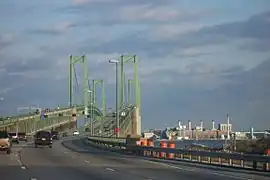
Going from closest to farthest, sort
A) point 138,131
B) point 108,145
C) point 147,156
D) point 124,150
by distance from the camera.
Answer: point 147,156
point 124,150
point 108,145
point 138,131

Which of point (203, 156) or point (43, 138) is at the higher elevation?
point (43, 138)

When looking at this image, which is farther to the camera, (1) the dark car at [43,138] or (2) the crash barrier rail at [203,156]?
(1) the dark car at [43,138]

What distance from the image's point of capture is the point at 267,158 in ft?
105

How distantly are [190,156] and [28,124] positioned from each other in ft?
364

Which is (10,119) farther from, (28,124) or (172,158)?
(172,158)

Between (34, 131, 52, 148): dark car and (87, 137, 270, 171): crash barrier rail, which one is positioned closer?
(87, 137, 270, 171): crash barrier rail

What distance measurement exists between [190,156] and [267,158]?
1275cm

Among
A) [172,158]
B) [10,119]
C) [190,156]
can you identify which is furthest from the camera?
[10,119]

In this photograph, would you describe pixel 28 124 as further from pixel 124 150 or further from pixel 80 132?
pixel 124 150

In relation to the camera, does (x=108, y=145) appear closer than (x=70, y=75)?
Yes

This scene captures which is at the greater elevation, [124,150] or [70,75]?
[70,75]

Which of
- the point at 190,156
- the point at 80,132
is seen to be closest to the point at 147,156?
the point at 190,156

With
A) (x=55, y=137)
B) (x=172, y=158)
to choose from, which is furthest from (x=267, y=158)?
(x=55, y=137)

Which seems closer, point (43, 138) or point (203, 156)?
point (203, 156)
